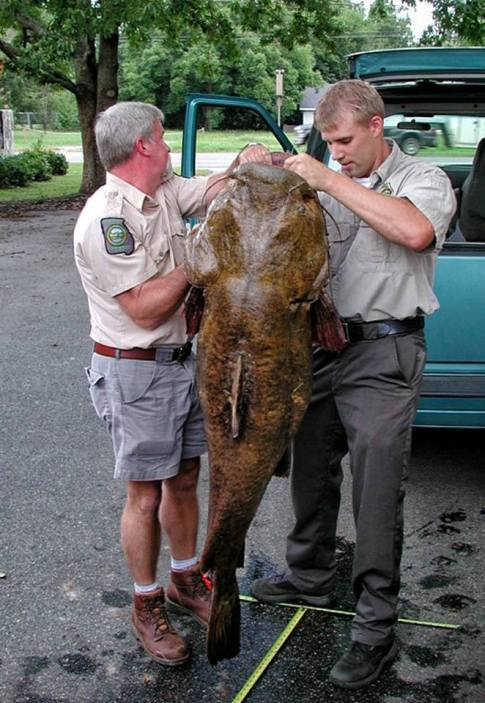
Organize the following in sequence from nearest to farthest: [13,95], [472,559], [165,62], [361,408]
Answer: [361,408] → [472,559] → [165,62] → [13,95]

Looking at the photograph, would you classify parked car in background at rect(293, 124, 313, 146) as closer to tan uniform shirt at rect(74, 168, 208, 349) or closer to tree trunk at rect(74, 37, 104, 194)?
tan uniform shirt at rect(74, 168, 208, 349)

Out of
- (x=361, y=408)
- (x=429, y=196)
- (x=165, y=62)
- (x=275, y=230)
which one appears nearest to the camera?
(x=275, y=230)

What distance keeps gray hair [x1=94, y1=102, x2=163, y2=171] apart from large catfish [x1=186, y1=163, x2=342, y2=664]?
613 millimetres

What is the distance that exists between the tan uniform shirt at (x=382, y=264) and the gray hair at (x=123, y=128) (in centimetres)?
73

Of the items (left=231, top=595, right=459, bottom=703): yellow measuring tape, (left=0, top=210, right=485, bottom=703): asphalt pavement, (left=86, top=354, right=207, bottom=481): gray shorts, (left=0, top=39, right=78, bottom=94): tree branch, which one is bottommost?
(left=0, top=210, right=485, bottom=703): asphalt pavement

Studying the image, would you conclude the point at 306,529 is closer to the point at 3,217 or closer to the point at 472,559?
the point at 472,559

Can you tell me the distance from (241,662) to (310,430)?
90cm

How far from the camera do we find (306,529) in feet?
12.0

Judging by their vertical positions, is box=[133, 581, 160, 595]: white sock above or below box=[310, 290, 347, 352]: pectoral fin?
below

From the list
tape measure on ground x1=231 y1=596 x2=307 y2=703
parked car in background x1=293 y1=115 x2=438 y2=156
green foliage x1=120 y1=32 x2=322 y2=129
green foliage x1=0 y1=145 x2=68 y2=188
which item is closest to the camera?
tape measure on ground x1=231 y1=596 x2=307 y2=703

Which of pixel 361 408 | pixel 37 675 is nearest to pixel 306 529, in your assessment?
pixel 361 408

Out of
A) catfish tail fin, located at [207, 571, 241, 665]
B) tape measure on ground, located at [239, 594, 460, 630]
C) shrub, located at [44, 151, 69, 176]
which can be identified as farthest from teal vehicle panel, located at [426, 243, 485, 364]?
shrub, located at [44, 151, 69, 176]

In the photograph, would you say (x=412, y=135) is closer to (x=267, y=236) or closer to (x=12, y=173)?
(x=267, y=236)

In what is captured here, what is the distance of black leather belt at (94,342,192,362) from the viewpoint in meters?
3.21
